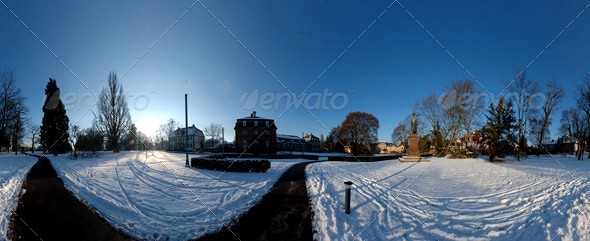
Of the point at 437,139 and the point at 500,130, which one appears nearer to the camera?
the point at 500,130

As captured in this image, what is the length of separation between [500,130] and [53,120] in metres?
23.2

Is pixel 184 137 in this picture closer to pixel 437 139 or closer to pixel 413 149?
pixel 413 149

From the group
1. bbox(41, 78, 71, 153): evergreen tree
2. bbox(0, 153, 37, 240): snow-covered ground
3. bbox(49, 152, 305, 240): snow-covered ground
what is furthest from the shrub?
bbox(41, 78, 71, 153): evergreen tree

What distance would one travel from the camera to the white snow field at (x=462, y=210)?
3926mm

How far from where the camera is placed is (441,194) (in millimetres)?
6195

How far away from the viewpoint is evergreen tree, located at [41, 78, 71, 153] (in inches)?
219

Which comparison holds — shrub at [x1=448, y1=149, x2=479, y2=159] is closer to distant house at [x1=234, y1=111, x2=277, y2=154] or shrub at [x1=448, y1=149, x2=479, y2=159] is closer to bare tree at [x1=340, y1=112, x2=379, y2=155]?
bare tree at [x1=340, y1=112, x2=379, y2=155]

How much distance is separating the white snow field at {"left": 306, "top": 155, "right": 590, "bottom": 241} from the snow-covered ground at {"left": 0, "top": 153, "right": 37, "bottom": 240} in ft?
20.4

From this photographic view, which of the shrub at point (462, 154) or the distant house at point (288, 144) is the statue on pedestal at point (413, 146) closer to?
the shrub at point (462, 154)

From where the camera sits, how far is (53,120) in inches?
258

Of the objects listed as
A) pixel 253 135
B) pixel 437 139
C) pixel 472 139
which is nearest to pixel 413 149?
pixel 472 139

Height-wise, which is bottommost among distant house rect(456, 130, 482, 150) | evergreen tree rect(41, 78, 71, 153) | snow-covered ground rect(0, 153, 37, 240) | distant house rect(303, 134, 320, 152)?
distant house rect(303, 134, 320, 152)

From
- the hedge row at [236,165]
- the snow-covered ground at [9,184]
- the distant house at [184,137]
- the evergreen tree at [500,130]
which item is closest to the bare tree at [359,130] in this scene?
the evergreen tree at [500,130]

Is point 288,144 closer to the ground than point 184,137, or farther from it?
closer to the ground
